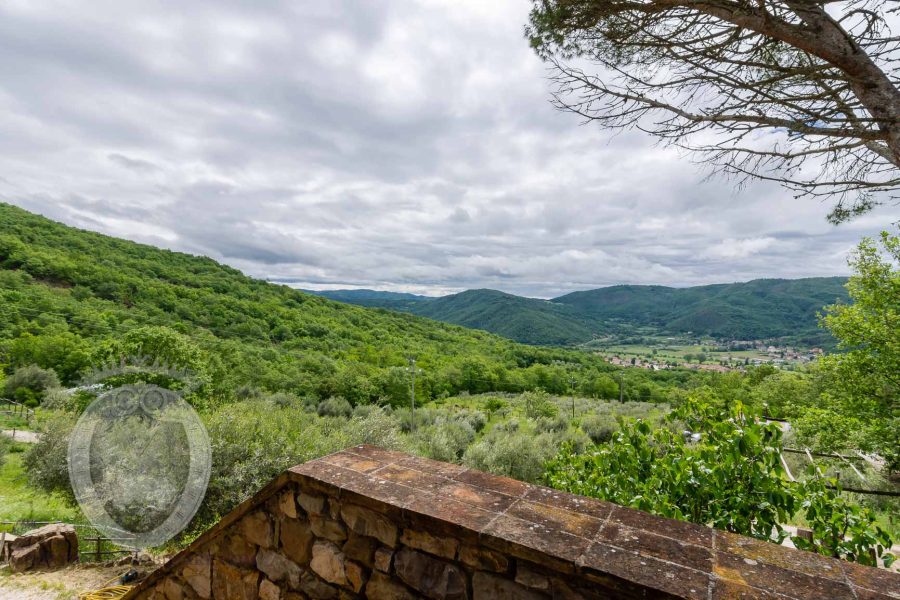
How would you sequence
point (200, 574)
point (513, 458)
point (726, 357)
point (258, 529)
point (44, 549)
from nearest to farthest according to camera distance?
point (258, 529), point (200, 574), point (44, 549), point (513, 458), point (726, 357)

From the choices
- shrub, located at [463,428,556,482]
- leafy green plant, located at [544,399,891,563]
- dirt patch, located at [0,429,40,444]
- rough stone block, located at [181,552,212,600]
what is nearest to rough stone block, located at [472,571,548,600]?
leafy green plant, located at [544,399,891,563]

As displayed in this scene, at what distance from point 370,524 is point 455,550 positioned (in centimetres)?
49

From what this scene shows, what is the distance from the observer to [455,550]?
5.82 ft

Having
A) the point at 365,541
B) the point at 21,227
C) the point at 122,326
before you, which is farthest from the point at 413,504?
the point at 21,227

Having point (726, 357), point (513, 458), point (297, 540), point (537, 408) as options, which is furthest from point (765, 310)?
point (297, 540)

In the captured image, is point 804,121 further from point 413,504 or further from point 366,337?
point 366,337

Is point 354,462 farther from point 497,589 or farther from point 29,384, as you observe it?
point 29,384

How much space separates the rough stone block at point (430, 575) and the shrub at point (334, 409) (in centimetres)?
2718

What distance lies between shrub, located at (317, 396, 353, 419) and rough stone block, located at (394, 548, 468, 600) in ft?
89.2

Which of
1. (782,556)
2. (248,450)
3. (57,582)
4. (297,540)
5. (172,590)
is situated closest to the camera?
(782,556)

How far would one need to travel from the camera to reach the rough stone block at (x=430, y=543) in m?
1.79

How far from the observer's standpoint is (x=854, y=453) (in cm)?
1237

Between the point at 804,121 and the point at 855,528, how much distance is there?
381 centimetres

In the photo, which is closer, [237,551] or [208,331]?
[237,551]
